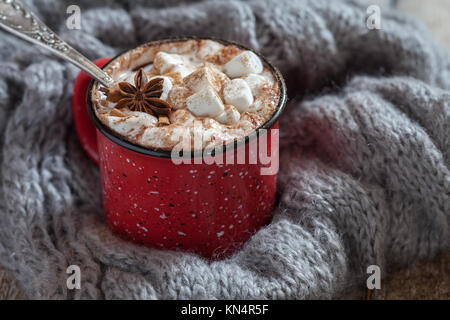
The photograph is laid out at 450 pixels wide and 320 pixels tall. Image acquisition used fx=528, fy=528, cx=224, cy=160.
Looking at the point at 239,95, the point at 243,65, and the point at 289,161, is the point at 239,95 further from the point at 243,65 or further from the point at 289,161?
the point at 289,161

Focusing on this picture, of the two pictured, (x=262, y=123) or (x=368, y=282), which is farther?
(x=368, y=282)

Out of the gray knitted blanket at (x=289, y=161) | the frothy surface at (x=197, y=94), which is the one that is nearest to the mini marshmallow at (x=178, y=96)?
the frothy surface at (x=197, y=94)

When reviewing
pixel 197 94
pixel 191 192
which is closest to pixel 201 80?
pixel 197 94

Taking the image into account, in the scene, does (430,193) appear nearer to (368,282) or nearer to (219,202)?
(368,282)

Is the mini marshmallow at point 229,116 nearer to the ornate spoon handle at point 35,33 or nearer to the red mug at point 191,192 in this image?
the red mug at point 191,192

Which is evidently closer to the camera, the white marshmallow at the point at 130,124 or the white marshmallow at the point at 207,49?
the white marshmallow at the point at 130,124

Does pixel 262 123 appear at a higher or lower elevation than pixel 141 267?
higher

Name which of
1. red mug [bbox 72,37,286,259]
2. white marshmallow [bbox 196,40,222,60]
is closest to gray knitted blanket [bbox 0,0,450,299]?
red mug [bbox 72,37,286,259]

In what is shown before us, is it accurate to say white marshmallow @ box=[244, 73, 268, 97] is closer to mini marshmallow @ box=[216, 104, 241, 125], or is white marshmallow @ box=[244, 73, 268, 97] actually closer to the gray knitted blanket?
mini marshmallow @ box=[216, 104, 241, 125]
